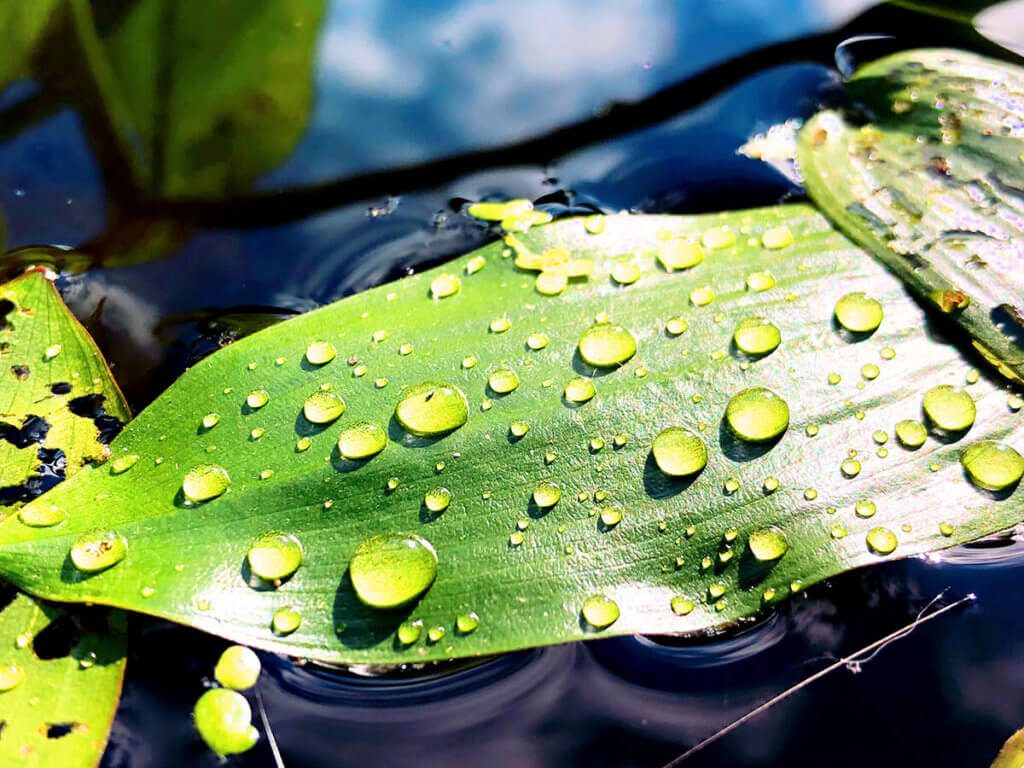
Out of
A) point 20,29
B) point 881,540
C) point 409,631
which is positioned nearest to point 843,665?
point 881,540

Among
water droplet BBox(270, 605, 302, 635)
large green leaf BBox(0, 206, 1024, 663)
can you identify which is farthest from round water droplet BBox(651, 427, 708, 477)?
water droplet BBox(270, 605, 302, 635)

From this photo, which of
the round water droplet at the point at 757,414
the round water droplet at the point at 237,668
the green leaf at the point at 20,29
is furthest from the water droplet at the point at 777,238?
the green leaf at the point at 20,29

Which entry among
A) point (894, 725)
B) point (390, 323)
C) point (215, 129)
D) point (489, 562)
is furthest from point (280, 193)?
point (894, 725)

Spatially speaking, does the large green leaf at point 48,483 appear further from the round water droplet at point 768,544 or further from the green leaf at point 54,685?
the round water droplet at point 768,544

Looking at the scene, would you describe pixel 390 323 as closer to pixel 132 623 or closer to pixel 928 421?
pixel 132 623

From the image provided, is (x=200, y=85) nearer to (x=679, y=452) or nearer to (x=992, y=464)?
(x=679, y=452)
